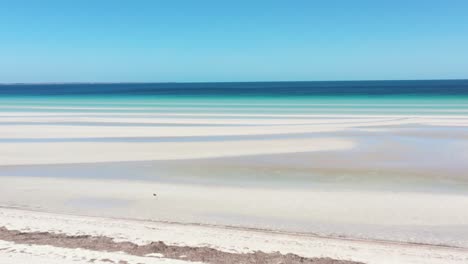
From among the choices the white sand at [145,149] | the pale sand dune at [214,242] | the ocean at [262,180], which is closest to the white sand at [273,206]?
the ocean at [262,180]

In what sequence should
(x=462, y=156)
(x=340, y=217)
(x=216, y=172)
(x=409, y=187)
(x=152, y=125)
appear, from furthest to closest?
1. (x=152, y=125)
2. (x=462, y=156)
3. (x=216, y=172)
4. (x=409, y=187)
5. (x=340, y=217)

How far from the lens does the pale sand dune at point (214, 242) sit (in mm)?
6266

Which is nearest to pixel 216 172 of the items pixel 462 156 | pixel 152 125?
pixel 462 156

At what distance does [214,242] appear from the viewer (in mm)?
6867

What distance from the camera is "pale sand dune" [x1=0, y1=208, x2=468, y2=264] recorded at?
627 centimetres

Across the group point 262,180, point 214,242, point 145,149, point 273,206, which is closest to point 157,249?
point 214,242

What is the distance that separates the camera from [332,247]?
22.0 ft

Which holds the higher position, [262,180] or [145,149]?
[262,180]

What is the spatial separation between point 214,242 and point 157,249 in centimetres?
86

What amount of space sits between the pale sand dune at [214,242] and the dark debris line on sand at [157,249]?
16 centimetres

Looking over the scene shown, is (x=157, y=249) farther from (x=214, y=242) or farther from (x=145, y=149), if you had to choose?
(x=145, y=149)

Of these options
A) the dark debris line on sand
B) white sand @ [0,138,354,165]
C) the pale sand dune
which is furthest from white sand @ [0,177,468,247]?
white sand @ [0,138,354,165]

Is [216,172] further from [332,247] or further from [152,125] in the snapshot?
[152,125]

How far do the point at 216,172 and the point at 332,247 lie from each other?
21.4ft
